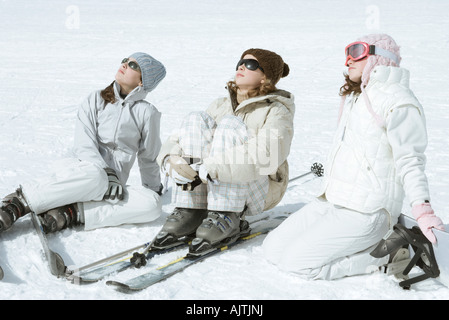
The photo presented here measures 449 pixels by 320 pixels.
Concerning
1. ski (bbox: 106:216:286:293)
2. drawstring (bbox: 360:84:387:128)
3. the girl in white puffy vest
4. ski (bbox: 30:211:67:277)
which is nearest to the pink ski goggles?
the girl in white puffy vest

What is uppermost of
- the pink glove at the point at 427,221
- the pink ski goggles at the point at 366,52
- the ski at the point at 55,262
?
the pink ski goggles at the point at 366,52

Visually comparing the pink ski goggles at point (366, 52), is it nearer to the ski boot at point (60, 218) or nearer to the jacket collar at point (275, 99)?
the jacket collar at point (275, 99)

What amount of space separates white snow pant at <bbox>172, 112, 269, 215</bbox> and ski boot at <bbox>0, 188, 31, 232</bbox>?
87cm

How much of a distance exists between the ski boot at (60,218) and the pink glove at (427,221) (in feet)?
6.36

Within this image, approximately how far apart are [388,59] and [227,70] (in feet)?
26.1

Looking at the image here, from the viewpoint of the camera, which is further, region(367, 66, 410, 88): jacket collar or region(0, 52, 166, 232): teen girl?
region(0, 52, 166, 232): teen girl

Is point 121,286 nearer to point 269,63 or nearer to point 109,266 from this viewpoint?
point 109,266

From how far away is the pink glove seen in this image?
221cm

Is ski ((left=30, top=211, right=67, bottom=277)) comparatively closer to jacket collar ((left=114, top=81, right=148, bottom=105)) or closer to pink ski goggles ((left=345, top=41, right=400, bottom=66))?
jacket collar ((left=114, top=81, right=148, bottom=105))

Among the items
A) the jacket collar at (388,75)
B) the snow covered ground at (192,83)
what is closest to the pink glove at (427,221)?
the snow covered ground at (192,83)

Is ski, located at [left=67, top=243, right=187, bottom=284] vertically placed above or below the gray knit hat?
below

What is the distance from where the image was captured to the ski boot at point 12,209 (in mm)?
2859

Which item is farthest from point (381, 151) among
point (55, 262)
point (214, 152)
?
point (55, 262)

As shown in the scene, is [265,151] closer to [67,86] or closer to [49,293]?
[49,293]
